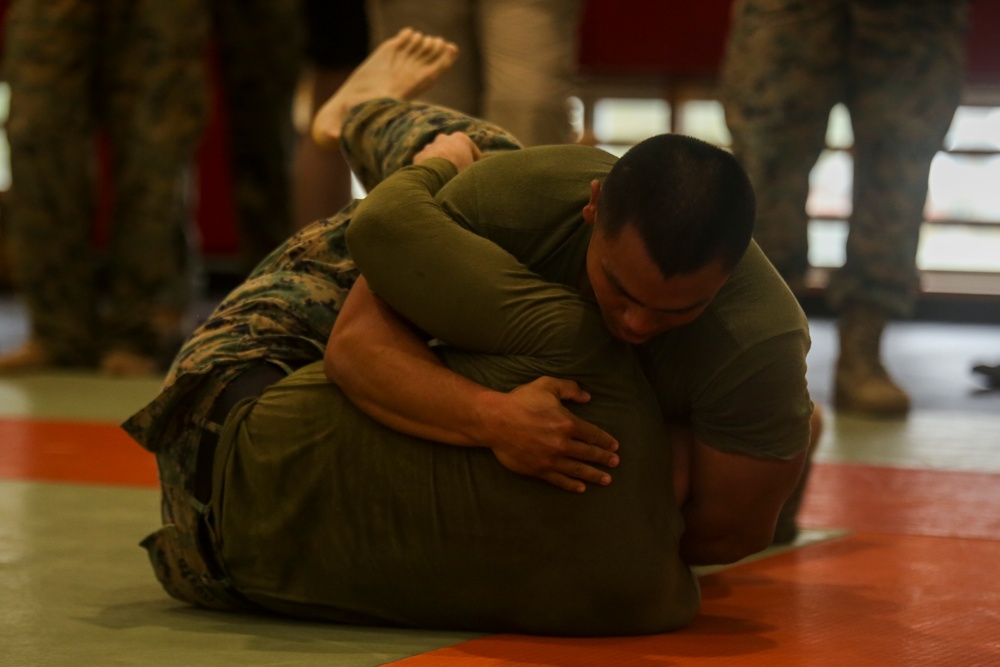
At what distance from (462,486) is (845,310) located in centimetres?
194

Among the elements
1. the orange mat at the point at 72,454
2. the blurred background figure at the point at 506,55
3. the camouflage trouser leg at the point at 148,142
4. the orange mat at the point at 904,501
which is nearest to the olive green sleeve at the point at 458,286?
the orange mat at the point at 904,501

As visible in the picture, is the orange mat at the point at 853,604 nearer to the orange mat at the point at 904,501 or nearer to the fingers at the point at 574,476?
the orange mat at the point at 904,501

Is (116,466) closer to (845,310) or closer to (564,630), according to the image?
(564,630)

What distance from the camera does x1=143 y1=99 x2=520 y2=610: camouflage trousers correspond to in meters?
1.59

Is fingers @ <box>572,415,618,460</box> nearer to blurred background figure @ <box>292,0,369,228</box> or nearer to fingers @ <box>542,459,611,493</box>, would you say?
fingers @ <box>542,459,611,493</box>

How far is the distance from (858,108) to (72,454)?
1.77 metres

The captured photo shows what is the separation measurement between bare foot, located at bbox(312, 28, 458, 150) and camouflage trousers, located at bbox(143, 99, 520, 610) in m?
0.39

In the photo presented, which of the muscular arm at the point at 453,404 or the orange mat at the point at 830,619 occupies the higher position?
the muscular arm at the point at 453,404

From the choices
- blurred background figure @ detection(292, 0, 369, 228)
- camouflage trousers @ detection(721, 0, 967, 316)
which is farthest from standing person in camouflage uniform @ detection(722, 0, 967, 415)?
blurred background figure @ detection(292, 0, 369, 228)

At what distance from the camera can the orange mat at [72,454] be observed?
241 centimetres

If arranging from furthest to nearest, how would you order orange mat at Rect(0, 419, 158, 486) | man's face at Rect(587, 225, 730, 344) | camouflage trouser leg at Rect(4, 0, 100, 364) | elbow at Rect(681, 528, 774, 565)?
camouflage trouser leg at Rect(4, 0, 100, 364)
orange mat at Rect(0, 419, 158, 486)
elbow at Rect(681, 528, 774, 565)
man's face at Rect(587, 225, 730, 344)

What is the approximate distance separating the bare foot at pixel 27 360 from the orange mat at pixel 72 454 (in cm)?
73

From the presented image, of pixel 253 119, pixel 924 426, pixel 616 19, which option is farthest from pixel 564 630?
pixel 616 19

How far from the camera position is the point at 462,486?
4.74ft
